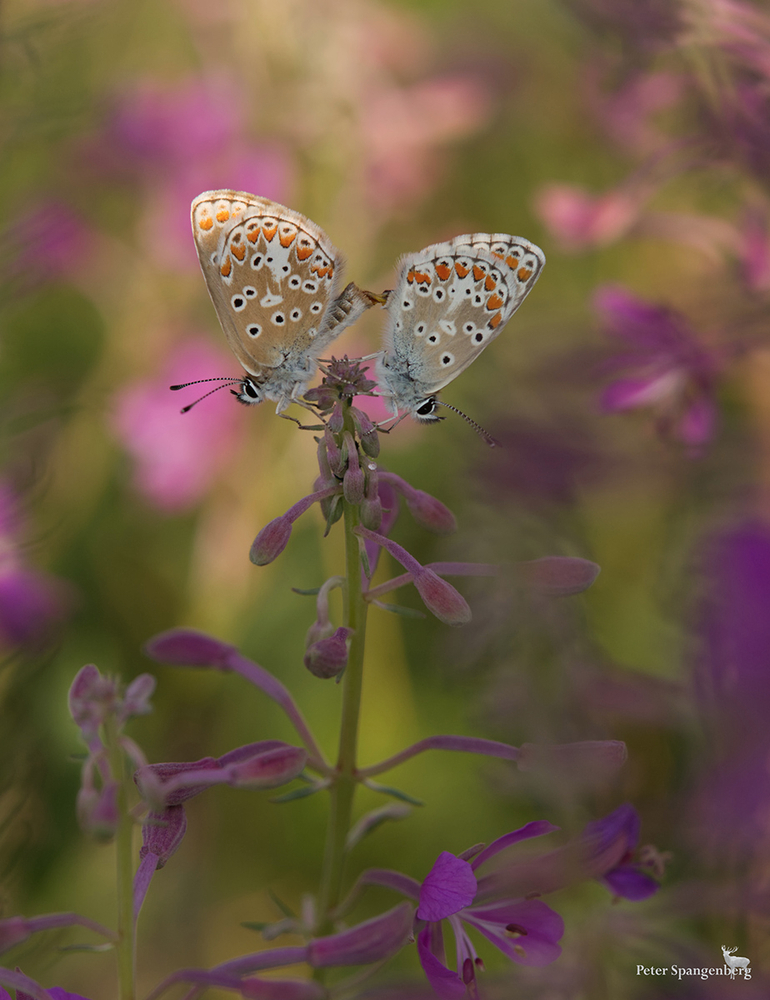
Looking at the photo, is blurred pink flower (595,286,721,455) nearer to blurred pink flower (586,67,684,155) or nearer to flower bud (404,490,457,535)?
flower bud (404,490,457,535)

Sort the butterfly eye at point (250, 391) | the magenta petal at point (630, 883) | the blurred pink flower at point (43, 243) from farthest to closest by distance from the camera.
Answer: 1. the butterfly eye at point (250, 391)
2. the blurred pink flower at point (43, 243)
3. the magenta petal at point (630, 883)

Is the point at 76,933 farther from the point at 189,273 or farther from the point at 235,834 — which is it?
the point at 189,273

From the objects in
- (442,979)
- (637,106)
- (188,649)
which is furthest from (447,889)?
(637,106)

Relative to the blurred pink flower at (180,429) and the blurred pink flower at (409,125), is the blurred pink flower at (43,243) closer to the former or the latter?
the blurred pink flower at (180,429)

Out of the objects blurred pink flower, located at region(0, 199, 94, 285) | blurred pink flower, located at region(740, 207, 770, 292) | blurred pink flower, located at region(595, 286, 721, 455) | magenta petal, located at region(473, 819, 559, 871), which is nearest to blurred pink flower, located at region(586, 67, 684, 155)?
blurred pink flower, located at region(740, 207, 770, 292)

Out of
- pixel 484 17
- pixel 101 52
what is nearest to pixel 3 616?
pixel 101 52

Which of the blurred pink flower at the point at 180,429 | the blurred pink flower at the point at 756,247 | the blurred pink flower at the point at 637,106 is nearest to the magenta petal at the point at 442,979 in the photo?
the blurred pink flower at the point at 756,247

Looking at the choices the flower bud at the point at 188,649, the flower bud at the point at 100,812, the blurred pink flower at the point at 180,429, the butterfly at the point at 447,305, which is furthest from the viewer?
the blurred pink flower at the point at 180,429

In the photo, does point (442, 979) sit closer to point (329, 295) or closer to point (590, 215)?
point (329, 295)
